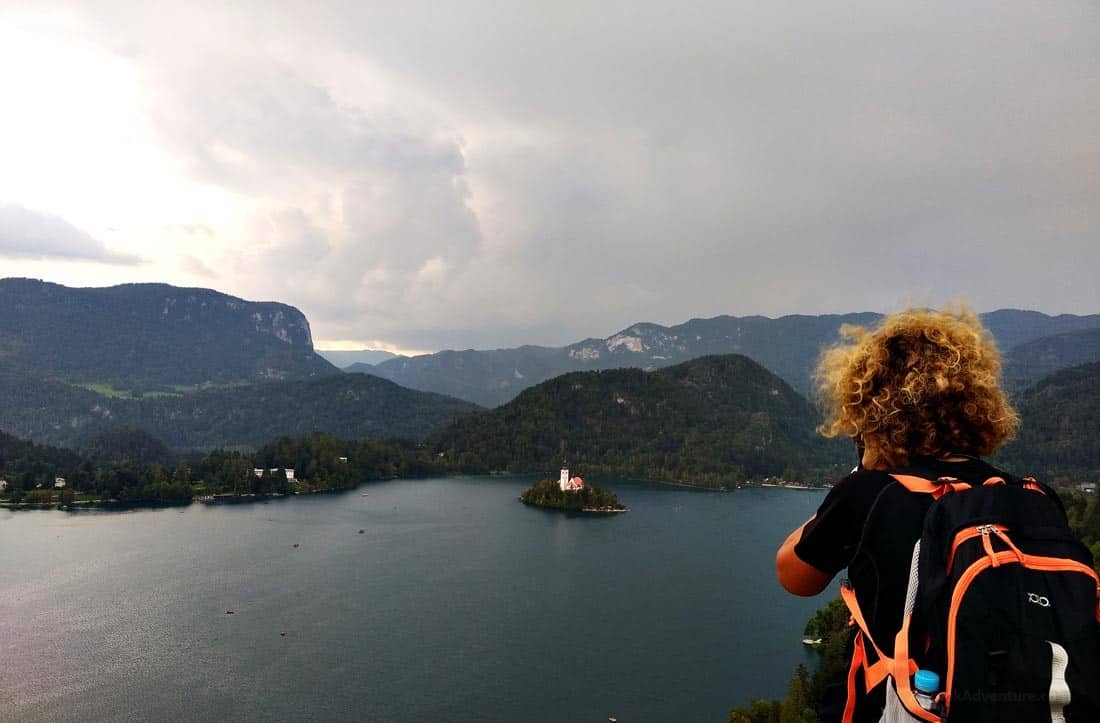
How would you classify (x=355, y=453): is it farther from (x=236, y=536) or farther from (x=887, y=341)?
(x=887, y=341)

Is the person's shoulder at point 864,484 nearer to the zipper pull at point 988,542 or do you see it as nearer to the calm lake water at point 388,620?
the zipper pull at point 988,542

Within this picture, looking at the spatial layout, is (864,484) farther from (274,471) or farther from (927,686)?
(274,471)

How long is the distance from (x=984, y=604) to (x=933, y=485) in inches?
10.8

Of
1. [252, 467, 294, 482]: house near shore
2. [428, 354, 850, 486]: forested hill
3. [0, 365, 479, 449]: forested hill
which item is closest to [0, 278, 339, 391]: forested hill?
[0, 365, 479, 449]: forested hill

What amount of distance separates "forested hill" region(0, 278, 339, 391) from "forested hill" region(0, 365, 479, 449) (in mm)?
21356

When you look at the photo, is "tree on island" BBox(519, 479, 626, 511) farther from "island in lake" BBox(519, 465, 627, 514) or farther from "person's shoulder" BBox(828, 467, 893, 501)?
"person's shoulder" BBox(828, 467, 893, 501)

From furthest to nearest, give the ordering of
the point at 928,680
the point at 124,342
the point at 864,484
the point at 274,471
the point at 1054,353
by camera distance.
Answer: the point at 124,342 → the point at 1054,353 → the point at 274,471 → the point at 864,484 → the point at 928,680

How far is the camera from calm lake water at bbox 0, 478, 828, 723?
22.5 metres

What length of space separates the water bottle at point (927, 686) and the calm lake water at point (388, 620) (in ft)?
73.4

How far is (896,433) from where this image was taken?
66.6 inches

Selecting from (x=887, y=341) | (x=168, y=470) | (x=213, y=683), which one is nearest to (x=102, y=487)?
(x=168, y=470)

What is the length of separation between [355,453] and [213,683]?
67025mm

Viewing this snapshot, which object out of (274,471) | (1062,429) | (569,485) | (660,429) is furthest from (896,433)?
(660,429)

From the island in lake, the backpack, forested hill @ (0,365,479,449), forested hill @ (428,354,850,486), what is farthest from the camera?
forested hill @ (0,365,479,449)
